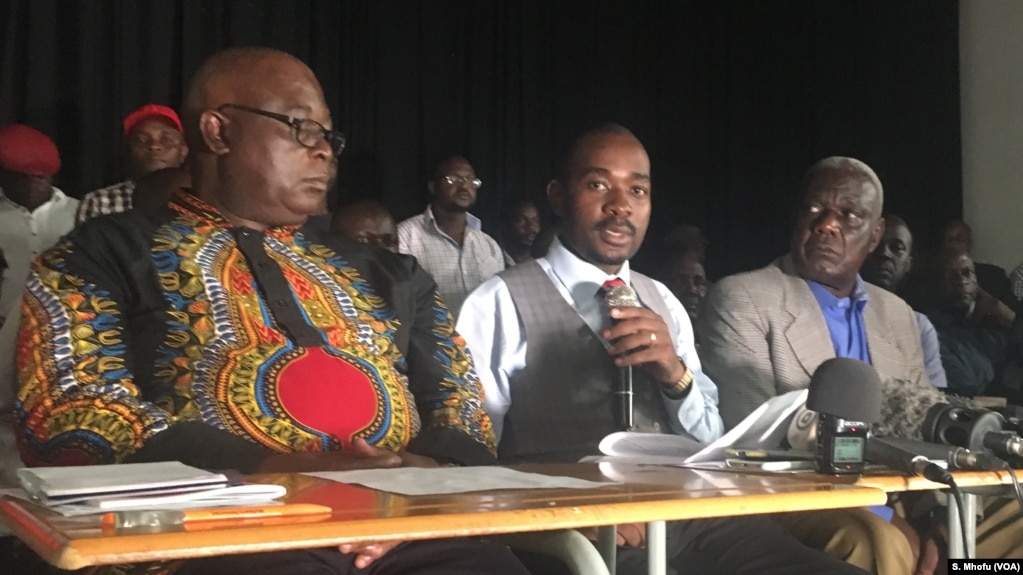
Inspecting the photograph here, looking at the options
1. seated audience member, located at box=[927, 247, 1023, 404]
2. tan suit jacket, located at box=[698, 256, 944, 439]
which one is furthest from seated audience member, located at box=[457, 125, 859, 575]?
seated audience member, located at box=[927, 247, 1023, 404]

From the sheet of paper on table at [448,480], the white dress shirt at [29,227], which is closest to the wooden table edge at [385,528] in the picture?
the sheet of paper on table at [448,480]

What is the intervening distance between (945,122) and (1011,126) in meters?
0.39

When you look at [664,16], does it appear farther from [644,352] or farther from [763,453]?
[763,453]

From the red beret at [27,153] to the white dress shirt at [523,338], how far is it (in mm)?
2137

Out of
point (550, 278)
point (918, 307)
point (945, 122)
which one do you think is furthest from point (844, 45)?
point (550, 278)

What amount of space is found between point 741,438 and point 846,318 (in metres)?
1.28

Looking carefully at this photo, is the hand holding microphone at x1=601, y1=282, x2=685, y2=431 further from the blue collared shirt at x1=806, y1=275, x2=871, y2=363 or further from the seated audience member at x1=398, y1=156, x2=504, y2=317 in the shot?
the seated audience member at x1=398, y1=156, x2=504, y2=317

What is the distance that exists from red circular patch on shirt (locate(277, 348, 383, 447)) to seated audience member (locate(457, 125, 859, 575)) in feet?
1.80

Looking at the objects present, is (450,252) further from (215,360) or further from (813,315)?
(215,360)

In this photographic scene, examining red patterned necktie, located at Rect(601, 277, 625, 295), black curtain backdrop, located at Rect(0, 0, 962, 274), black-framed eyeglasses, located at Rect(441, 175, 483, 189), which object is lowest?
red patterned necktie, located at Rect(601, 277, 625, 295)

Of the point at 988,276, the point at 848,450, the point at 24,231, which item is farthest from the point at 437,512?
the point at 988,276

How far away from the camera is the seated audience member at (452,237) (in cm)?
493

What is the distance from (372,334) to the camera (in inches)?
75.8

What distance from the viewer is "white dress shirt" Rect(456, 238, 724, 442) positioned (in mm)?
2365
